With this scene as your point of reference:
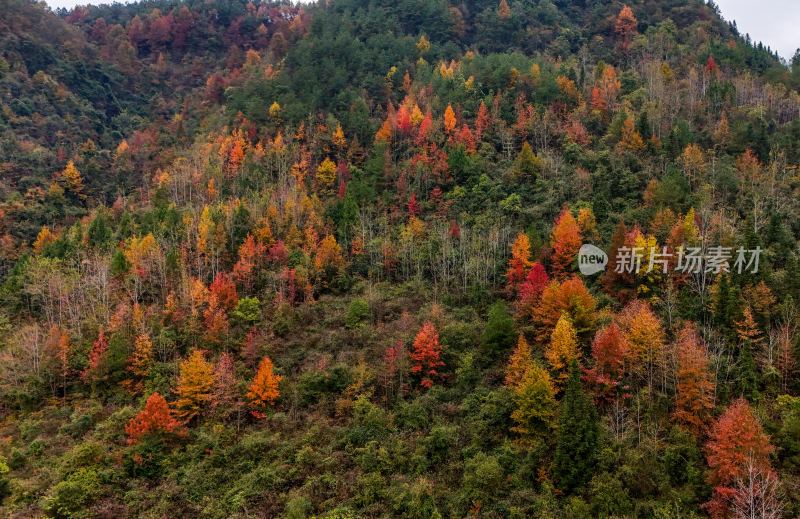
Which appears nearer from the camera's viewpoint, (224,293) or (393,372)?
(393,372)

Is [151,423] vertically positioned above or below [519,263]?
below

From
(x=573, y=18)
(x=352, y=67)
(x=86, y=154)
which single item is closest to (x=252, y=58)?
(x=352, y=67)

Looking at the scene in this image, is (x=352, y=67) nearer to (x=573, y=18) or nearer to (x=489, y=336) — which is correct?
(x=573, y=18)

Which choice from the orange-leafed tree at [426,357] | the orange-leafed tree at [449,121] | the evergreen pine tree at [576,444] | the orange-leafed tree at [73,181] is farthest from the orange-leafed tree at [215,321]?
the orange-leafed tree at [73,181]

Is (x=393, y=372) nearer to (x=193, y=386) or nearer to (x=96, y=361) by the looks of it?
(x=193, y=386)

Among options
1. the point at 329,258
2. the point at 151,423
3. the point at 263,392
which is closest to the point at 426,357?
the point at 263,392

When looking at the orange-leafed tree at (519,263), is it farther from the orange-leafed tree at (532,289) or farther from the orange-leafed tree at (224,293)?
the orange-leafed tree at (224,293)
